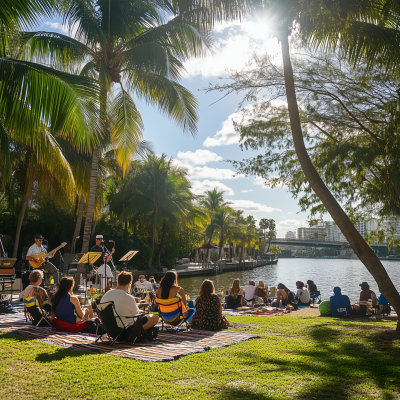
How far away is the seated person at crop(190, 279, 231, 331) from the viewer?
6.84m

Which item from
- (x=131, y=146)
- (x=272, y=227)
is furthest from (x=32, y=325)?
(x=272, y=227)

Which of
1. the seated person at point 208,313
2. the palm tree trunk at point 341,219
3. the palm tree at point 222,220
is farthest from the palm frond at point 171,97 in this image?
the palm tree at point 222,220

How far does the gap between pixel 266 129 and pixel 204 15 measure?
4687 mm

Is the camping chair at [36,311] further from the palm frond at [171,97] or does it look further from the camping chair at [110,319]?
the palm frond at [171,97]

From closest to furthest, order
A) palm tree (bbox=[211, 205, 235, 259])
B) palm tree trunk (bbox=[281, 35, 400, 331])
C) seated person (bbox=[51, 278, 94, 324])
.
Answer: seated person (bbox=[51, 278, 94, 324]), palm tree trunk (bbox=[281, 35, 400, 331]), palm tree (bbox=[211, 205, 235, 259])

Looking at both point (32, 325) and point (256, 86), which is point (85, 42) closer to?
point (256, 86)

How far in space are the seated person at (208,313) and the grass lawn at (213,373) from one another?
132cm

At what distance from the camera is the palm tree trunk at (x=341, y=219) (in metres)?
7.08

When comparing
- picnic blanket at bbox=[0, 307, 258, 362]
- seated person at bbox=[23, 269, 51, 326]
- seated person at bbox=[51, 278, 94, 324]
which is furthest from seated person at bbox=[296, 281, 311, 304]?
seated person at bbox=[23, 269, 51, 326]

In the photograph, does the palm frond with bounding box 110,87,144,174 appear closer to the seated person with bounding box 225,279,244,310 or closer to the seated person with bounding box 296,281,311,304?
the seated person with bounding box 225,279,244,310

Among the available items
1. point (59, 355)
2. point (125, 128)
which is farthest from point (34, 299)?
point (125, 128)

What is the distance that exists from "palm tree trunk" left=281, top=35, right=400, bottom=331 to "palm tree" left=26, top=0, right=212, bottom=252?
480 centimetres

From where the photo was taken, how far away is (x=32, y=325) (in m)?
6.82

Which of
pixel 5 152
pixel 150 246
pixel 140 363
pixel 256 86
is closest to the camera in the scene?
pixel 140 363
